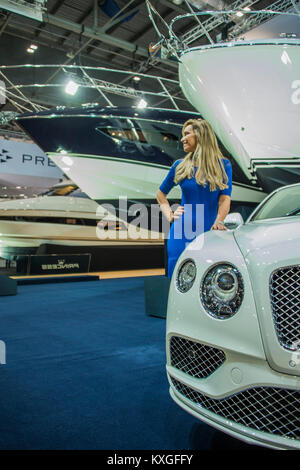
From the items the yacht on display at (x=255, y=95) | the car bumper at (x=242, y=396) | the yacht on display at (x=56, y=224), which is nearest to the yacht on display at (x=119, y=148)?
the yacht on display at (x=255, y=95)

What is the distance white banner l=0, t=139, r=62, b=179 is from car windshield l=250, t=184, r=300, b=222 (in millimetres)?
10453

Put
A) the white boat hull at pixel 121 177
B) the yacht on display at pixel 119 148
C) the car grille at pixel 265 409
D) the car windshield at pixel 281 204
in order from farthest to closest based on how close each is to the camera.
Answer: the white boat hull at pixel 121 177, the yacht on display at pixel 119 148, the car windshield at pixel 281 204, the car grille at pixel 265 409

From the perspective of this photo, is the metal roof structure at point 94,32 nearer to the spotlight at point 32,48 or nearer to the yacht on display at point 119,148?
the spotlight at point 32,48

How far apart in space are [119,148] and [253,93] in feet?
8.21

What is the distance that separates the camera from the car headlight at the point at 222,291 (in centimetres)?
99

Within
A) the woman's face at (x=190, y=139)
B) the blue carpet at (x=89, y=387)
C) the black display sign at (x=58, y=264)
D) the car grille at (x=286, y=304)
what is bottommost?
the blue carpet at (x=89, y=387)

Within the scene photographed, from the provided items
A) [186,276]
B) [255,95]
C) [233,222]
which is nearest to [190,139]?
[233,222]

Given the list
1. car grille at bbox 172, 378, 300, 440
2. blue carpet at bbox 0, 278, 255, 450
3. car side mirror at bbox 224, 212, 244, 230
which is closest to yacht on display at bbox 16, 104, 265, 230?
blue carpet at bbox 0, 278, 255, 450

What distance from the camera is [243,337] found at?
0.93 m

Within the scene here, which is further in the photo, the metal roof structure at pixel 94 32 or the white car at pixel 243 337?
the metal roof structure at pixel 94 32

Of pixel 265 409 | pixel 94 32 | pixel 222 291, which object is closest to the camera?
pixel 265 409

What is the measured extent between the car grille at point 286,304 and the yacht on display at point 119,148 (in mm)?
4922

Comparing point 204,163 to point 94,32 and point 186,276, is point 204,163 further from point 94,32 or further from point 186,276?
point 94,32

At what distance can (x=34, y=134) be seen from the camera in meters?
5.84
